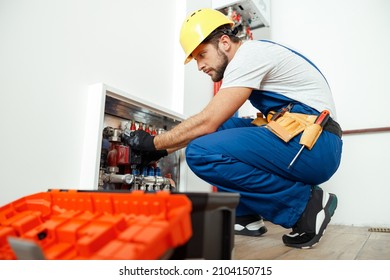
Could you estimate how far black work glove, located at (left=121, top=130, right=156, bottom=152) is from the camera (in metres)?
1.13

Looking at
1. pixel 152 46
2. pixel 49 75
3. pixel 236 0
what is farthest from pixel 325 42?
pixel 49 75

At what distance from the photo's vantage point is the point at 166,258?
0.40m

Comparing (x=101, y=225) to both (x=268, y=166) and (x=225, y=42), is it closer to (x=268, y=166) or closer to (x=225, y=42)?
(x=268, y=166)

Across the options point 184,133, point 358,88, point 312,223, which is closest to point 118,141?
point 184,133

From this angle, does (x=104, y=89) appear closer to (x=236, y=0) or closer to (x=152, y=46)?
(x=152, y=46)

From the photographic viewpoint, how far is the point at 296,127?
3.40 ft

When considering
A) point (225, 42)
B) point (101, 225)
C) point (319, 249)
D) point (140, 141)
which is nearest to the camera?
point (101, 225)

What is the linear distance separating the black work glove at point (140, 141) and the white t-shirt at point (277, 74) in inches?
13.8

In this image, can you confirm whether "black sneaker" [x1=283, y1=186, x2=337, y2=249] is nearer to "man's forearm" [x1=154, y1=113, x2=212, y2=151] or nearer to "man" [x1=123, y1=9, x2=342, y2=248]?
"man" [x1=123, y1=9, x2=342, y2=248]

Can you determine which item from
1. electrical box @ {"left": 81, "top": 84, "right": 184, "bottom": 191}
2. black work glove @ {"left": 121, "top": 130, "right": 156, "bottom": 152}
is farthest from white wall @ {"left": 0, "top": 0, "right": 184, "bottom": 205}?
black work glove @ {"left": 121, "top": 130, "right": 156, "bottom": 152}

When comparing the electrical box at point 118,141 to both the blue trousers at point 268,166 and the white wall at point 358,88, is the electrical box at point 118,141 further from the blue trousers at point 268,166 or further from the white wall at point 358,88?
the white wall at point 358,88

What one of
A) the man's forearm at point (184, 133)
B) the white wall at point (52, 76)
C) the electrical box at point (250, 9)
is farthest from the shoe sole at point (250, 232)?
the electrical box at point (250, 9)

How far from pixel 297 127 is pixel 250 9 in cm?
131

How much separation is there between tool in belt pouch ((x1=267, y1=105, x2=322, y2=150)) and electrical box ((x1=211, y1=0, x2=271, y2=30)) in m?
1.18
